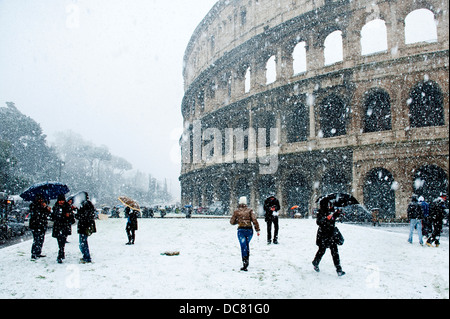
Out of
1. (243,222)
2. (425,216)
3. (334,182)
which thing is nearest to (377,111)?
(334,182)

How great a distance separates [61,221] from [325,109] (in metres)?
16.6

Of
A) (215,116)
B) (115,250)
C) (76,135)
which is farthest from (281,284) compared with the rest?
(76,135)

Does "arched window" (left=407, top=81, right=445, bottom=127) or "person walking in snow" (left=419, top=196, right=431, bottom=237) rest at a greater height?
"arched window" (left=407, top=81, right=445, bottom=127)

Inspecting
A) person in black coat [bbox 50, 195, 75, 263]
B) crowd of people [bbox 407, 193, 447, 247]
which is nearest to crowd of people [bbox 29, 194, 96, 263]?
person in black coat [bbox 50, 195, 75, 263]

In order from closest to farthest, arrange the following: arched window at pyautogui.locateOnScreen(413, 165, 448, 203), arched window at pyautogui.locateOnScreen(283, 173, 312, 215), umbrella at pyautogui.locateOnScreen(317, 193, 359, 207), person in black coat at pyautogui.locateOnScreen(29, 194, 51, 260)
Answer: umbrella at pyautogui.locateOnScreen(317, 193, 359, 207) < person in black coat at pyautogui.locateOnScreen(29, 194, 51, 260) < arched window at pyautogui.locateOnScreen(413, 165, 448, 203) < arched window at pyautogui.locateOnScreen(283, 173, 312, 215)

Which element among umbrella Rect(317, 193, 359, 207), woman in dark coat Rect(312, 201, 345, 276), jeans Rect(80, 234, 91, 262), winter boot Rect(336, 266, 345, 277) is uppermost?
umbrella Rect(317, 193, 359, 207)

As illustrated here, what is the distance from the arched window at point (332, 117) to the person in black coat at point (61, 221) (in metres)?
15.7

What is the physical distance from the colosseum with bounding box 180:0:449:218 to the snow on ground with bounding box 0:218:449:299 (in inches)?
351

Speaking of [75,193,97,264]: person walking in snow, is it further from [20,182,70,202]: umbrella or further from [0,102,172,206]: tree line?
[0,102,172,206]: tree line

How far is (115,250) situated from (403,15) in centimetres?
1847

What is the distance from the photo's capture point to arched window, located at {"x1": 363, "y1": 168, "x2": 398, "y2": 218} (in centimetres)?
1797

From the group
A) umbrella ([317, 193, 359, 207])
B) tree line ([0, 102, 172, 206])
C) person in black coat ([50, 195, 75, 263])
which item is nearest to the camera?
umbrella ([317, 193, 359, 207])

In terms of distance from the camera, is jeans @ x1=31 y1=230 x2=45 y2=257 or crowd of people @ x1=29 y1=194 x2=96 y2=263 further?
jeans @ x1=31 y1=230 x2=45 y2=257

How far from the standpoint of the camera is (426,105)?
16781 millimetres
